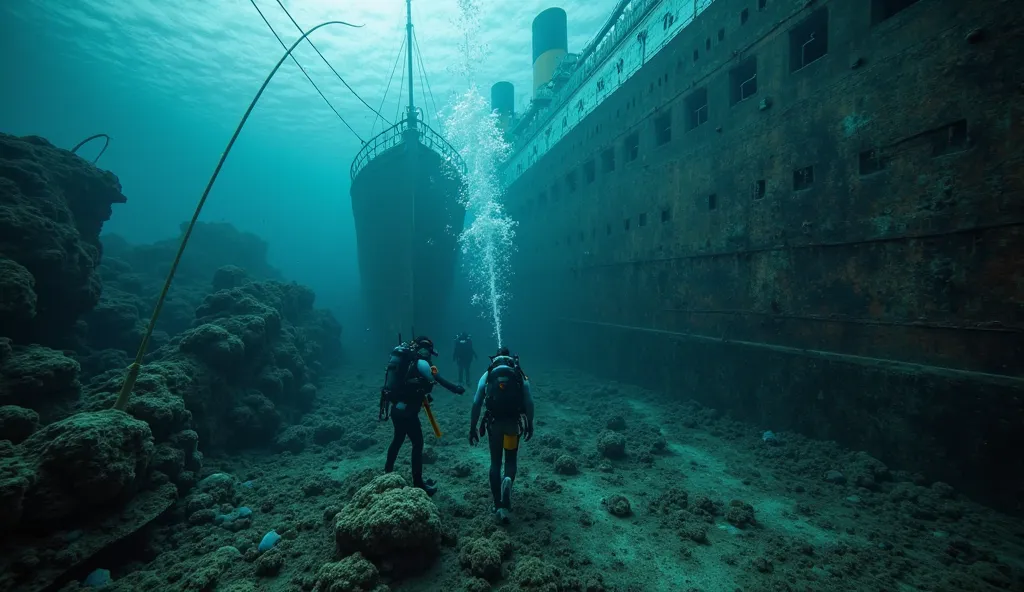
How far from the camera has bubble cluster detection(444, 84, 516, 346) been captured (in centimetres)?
2562

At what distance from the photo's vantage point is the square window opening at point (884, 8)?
603 centimetres

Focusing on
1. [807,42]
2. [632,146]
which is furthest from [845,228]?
[632,146]

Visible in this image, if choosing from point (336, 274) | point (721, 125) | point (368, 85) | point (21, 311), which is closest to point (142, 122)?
point (336, 274)

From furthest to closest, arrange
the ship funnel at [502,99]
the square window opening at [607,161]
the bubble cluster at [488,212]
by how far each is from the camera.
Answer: the ship funnel at [502,99], the bubble cluster at [488,212], the square window opening at [607,161]

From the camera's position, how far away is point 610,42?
555 inches

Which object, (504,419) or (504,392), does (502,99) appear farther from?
(504,419)

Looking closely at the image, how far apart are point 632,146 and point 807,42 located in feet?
18.7

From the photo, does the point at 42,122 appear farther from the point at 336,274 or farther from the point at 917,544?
the point at 917,544

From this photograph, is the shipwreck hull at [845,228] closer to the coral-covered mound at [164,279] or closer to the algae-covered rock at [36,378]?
the algae-covered rock at [36,378]

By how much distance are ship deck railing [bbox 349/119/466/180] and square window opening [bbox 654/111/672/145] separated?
8.56 metres

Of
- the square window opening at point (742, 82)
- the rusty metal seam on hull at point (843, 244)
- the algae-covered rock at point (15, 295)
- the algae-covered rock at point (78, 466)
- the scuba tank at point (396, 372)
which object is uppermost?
the square window opening at point (742, 82)

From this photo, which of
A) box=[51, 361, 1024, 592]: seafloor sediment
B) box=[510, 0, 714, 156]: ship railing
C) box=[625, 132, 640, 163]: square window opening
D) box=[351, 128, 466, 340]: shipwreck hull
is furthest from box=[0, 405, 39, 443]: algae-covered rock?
box=[510, 0, 714, 156]: ship railing

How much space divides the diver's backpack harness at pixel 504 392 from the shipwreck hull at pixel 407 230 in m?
10.9

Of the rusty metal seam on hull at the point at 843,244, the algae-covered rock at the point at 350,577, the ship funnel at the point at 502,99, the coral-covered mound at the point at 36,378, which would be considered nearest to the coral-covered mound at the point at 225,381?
the coral-covered mound at the point at 36,378
